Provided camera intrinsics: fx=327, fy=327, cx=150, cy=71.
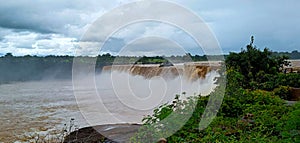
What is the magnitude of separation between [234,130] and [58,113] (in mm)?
7646

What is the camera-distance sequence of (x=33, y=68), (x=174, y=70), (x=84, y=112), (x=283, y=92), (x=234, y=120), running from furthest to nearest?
1. (x=33, y=68)
2. (x=174, y=70)
3. (x=84, y=112)
4. (x=283, y=92)
5. (x=234, y=120)

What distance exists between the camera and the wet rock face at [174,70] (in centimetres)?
1231

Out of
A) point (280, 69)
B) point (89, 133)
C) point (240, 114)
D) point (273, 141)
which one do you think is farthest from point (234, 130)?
point (280, 69)

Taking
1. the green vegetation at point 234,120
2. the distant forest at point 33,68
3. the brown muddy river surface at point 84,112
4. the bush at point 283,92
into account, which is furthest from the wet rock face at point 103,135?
the distant forest at point 33,68

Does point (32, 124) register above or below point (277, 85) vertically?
below

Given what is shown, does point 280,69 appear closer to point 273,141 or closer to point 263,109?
point 263,109

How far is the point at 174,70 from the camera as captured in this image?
14.4m

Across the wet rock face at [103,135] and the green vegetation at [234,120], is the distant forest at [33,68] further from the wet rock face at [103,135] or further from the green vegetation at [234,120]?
the green vegetation at [234,120]

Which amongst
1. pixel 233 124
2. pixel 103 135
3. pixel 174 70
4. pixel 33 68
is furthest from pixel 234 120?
pixel 33 68

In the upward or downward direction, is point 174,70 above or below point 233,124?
above

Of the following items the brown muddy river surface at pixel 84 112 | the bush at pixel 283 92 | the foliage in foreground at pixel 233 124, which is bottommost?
the brown muddy river surface at pixel 84 112

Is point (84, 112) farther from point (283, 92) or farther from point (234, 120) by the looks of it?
point (234, 120)

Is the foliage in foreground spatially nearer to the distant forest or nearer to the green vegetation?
the green vegetation

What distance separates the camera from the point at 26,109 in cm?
1171
